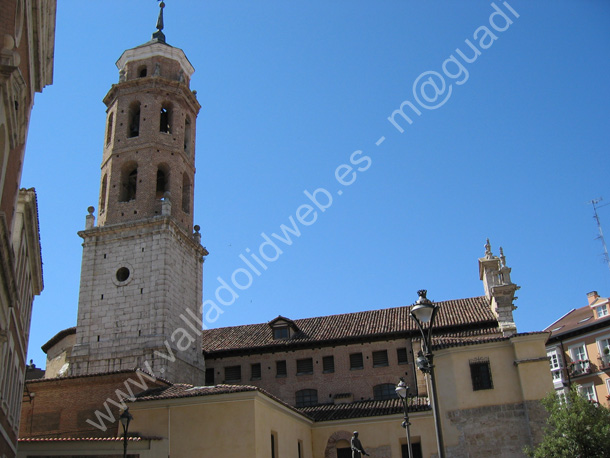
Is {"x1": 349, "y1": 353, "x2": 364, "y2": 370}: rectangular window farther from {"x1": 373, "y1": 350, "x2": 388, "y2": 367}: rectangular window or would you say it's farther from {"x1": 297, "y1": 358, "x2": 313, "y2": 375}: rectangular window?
{"x1": 297, "y1": 358, "x2": 313, "y2": 375}: rectangular window

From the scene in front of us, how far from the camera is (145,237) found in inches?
1289

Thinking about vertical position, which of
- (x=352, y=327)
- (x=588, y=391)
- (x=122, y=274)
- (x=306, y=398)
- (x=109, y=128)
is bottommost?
(x=306, y=398)

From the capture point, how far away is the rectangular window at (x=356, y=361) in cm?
3391

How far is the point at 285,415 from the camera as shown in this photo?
25469mm

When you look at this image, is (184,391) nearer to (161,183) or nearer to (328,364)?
(328,364)

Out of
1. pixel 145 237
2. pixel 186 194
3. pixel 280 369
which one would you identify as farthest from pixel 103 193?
pixel 280 369

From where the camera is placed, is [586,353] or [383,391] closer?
[383,391]

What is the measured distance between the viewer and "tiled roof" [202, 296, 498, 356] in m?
33.5

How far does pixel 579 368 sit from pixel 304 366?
60.3ft

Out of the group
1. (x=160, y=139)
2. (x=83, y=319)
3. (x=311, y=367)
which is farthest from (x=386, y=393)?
(x=160, y=139)

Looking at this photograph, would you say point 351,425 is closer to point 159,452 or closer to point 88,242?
point 159,452

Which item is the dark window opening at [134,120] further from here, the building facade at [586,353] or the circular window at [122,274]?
the building facade at [586,353]

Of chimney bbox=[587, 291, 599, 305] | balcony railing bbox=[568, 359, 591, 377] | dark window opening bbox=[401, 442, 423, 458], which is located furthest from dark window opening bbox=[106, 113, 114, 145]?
chimney bbox=[587, 291, 599, 305]

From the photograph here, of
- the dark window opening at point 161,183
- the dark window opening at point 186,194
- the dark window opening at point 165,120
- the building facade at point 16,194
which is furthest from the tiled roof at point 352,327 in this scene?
the building facade at point 16,194
